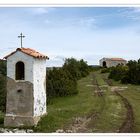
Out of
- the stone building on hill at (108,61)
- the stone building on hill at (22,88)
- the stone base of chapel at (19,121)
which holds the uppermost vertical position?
the stone building on hill at (108,61)

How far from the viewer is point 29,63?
56.0 feet

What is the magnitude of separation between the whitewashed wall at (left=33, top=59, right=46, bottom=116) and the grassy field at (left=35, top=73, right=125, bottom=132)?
1.50 ft

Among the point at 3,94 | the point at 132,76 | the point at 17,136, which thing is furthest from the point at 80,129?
the point at 132,76

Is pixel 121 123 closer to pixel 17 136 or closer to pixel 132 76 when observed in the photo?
pixel 17 136

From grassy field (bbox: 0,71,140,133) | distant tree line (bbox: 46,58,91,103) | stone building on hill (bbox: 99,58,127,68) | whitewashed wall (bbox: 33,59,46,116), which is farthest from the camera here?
stone building on hill (bbox: 99,58,127,68)

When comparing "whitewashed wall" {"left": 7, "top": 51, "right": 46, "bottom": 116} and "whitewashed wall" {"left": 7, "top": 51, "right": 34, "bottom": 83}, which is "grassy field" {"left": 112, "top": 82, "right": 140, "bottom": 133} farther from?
"whitewashed wall" {"left": 7, "top": 51, "right": 34, "bottom": 83}

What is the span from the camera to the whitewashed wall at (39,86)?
17300mm

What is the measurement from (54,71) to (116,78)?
13133mm

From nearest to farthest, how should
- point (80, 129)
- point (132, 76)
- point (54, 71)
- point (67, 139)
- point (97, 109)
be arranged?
point (67, 139) < point (80, 129) < point (97, 109) < point (54, 71) < point (132, 76)

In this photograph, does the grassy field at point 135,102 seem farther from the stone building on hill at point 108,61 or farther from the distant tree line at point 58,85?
the stone building on hill at point 108,61

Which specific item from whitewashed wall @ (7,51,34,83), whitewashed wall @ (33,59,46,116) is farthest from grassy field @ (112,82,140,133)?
whitewashed wall @ (7,51,34,83)

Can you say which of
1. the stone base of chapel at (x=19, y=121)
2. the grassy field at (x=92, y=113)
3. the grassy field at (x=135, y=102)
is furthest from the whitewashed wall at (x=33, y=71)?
the grassy field at (x=135, y=102)

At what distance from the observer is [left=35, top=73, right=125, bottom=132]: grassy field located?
16.7m

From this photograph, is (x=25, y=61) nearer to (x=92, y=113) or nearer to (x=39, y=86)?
(x=39, y=86)
